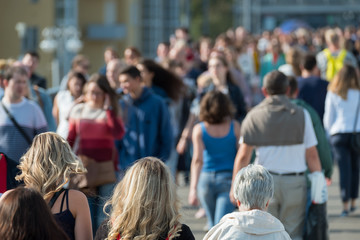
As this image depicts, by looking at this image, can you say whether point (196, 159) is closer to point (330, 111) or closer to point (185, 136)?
point (185, 136)

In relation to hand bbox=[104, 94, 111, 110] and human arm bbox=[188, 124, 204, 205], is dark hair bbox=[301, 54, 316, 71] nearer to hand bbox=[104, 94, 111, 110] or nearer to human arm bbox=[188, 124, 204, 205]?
human arm bbox=[188, 124, 204, 205]

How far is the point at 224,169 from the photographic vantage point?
797 cm

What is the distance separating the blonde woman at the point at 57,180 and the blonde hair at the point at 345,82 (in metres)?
5.75

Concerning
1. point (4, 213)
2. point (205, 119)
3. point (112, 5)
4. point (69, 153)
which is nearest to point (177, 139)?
point (205, 119)

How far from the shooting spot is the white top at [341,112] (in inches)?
397

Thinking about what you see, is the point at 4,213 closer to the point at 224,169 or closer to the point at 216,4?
the point at 224,169

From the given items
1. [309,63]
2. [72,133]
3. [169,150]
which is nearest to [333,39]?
[309,63]

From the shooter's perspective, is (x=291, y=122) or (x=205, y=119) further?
(x=205, y=119)

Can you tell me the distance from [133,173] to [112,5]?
54753mm

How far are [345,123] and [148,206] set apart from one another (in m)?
6.29

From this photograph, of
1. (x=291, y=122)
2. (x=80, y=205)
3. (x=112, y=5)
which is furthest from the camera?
(x=112, y=5)

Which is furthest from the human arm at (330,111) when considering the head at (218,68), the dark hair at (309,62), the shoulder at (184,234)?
the shoulder at (184,234)

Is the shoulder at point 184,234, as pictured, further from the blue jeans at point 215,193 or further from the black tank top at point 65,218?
the blue jeans at point 215,193

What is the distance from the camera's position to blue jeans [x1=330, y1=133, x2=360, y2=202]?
33.5 feet
